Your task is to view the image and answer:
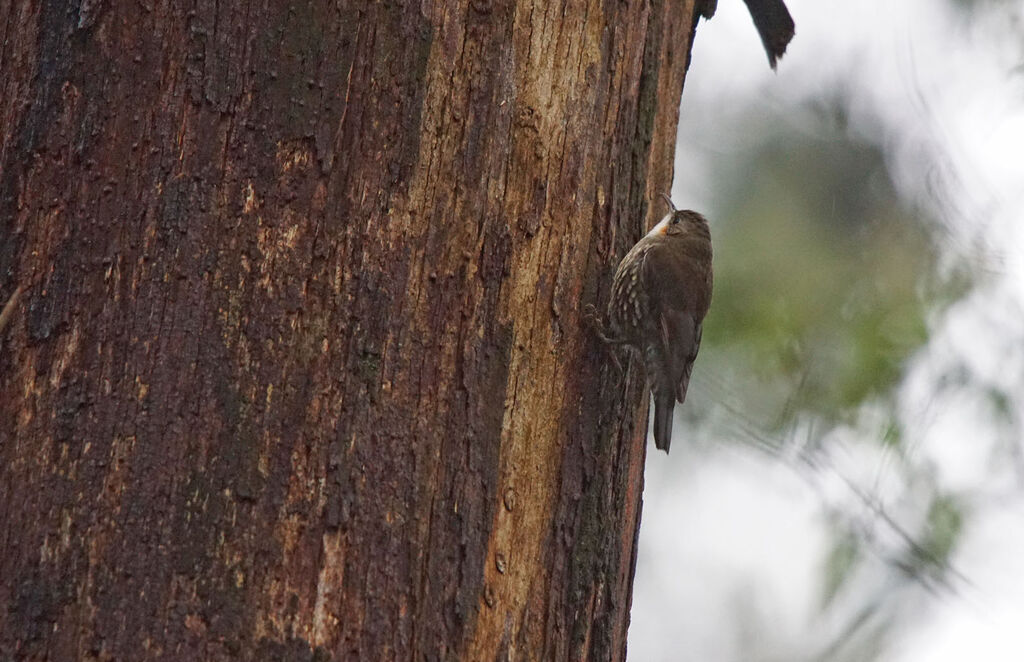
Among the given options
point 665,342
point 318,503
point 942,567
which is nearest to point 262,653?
point 318,503

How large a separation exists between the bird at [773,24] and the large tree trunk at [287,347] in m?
1.34

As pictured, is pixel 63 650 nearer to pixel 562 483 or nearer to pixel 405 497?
pixel 405 497

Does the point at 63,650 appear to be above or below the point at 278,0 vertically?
below

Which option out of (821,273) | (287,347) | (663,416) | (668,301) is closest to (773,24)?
(668,301)

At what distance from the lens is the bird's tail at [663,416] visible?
142 inches

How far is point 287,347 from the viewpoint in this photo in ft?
6.48

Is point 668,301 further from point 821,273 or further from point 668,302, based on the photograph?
point 821,273

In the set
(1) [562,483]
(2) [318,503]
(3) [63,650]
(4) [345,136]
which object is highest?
(4) [345,136]

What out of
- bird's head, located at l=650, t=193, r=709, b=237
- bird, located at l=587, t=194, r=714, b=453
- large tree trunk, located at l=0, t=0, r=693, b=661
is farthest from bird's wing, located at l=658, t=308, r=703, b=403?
large tree trunk, located at l=0, t=0, r=693, b=661

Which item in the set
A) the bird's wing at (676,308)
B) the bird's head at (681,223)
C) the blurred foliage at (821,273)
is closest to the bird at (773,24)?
the bird's head at (681,223)

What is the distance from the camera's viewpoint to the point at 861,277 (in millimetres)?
4770

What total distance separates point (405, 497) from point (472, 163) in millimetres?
667

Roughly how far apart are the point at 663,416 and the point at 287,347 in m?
1.87

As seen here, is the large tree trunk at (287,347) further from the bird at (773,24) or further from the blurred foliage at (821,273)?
the blurred foliage at (821,273)
